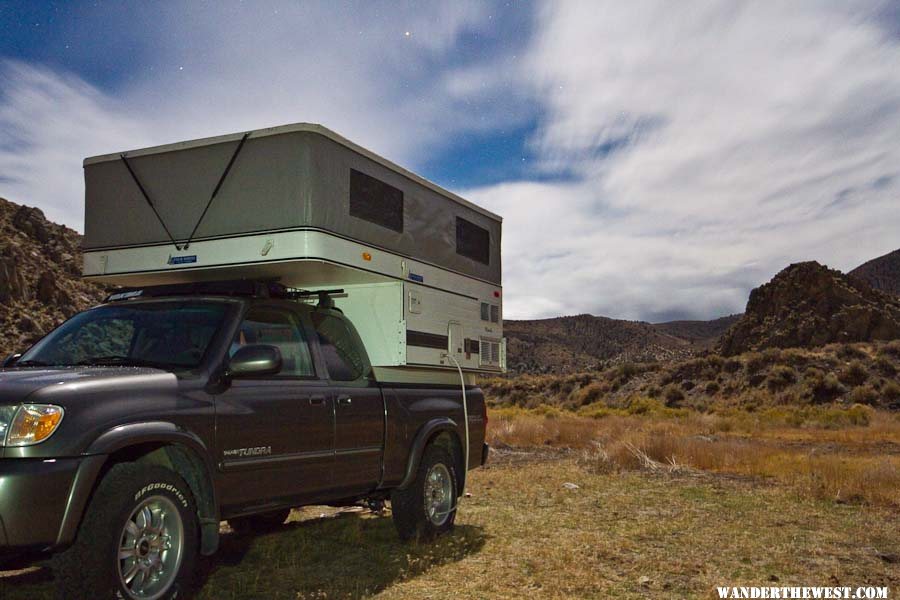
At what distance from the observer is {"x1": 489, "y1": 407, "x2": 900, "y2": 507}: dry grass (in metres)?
11.6

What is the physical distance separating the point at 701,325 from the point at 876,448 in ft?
240

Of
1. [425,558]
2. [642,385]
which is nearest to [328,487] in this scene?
[425,558]

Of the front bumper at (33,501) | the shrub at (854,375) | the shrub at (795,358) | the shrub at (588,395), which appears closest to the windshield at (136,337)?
the front bumper at (33,501)

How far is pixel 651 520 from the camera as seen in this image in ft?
30.7

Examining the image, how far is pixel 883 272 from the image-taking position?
81.6 meters

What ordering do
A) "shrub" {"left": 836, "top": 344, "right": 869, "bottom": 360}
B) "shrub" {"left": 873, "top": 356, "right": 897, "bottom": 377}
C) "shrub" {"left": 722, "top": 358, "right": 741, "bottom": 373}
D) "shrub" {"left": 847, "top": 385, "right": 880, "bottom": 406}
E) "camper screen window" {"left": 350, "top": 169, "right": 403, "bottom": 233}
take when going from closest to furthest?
"camper screen window" {"left": 350, "top": 169, "right": 403, "bottom": 233} < "shrub" {"left": 847, "top": 385, "right": 880, "bottom": 406} < "shrub" {"left": 873, "top": 356, "right": 897, "bottom": 377} < "shrub" {"left": 836, "top": 344, "right": 869, "bottom": 360} < "shrub" {"left": 722, "top": 358, "right": 741, "bottom": 373}

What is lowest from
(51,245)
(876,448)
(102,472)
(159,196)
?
(876,448)

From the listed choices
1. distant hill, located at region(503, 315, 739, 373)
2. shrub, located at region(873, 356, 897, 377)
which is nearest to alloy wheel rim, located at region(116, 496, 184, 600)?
shrub, located at region(873, 356, 897, 377)

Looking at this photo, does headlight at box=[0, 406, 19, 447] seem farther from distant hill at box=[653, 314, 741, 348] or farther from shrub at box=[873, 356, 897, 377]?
distant hill at box=[653, 314, 741, 348]

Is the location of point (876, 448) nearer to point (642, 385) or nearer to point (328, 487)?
point (328, 487)

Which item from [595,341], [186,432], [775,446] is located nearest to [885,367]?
[775,446]

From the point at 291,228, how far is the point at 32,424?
2.83 meters
